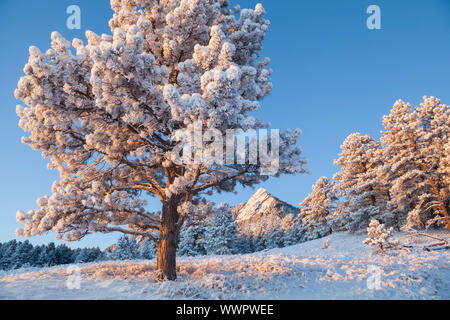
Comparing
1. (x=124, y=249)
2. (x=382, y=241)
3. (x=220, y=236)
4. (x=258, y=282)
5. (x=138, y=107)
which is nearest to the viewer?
(x=138, y=107)

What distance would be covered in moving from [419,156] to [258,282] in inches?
743

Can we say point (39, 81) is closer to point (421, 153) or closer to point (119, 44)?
point (119, 44)

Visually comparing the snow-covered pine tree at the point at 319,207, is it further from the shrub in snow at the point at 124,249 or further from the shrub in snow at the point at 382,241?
the shrub in snow at the point at 124,249

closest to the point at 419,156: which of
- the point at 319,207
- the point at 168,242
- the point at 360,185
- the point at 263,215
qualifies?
the point at 360,185

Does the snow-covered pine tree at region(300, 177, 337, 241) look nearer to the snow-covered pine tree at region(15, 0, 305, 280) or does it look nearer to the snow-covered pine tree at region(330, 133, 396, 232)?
the snow-covered pine tree at region(330, 133, 396, 232)

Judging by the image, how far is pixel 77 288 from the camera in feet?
24.3

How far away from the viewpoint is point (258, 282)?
28.1 feet

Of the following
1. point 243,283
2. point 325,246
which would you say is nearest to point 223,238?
point 325,246

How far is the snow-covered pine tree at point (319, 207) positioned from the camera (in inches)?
1353

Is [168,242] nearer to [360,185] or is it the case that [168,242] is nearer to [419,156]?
[419,156]

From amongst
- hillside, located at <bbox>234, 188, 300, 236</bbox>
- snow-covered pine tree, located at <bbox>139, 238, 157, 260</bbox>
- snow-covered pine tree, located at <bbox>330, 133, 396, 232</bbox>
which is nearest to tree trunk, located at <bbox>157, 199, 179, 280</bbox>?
snow-covered pine tree, located at <bbox>330, 133, 396, 232</bbox>

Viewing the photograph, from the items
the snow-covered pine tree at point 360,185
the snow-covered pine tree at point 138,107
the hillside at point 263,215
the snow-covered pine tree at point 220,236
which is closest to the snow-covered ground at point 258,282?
the snow-covered pine tree at point 138,107
